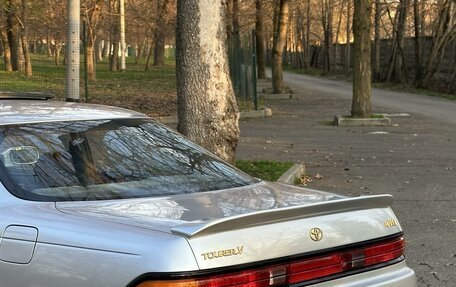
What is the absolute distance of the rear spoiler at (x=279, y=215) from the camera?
265cm

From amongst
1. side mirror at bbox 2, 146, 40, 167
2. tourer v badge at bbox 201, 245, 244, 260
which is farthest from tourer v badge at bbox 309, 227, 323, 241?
side mirror at bbox 2, 146, 40, 167

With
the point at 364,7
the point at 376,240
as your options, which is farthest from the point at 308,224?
the point at 364,7

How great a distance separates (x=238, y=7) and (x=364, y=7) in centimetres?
2104

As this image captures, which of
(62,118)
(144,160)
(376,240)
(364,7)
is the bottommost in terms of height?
(376,240)

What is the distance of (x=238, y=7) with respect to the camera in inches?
1432

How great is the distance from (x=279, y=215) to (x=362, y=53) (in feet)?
45.4

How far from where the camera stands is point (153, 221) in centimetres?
285

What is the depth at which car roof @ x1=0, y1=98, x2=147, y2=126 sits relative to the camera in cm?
390

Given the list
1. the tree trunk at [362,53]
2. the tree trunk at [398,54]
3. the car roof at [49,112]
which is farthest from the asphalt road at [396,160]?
the tree trunk at [398,54]

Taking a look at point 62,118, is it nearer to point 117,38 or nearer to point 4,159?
point 4,159

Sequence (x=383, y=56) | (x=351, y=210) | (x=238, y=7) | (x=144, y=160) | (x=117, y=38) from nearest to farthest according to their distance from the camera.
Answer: (x=351, y=210), (x=144, y=160), (x=238, y=7), (x=383, y=56), (x=117, y=38)

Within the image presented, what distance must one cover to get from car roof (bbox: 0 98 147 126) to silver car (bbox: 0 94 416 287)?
0.01 meters

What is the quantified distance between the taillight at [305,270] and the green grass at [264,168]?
5629mm

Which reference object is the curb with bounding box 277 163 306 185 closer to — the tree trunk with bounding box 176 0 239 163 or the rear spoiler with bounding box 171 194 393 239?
the tree trunk with bounding box 176 0 239 163
